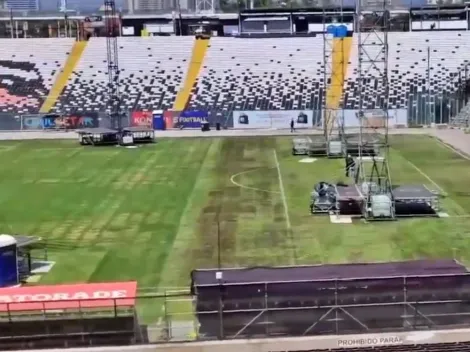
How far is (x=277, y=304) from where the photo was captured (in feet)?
53.1

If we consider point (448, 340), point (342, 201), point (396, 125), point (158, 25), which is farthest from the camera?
point (158, 25)

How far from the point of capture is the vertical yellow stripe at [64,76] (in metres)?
86.5

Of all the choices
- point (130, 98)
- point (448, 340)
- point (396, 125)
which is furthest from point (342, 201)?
point (130, 98)

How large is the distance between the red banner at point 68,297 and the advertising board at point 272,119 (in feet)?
207

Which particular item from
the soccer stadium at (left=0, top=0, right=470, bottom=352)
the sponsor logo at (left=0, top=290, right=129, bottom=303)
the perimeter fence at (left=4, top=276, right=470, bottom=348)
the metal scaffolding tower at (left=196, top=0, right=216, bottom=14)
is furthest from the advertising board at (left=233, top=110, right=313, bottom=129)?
the perimeter fence at (left=4, top=276, right=470, bottom=348)

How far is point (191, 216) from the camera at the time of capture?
Answer: 106ft

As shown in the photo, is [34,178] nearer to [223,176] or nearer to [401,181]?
[223,176]

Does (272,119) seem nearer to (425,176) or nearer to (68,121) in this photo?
(68,121)

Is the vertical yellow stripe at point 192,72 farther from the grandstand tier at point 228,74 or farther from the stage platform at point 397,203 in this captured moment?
the stage platform at point 397,203

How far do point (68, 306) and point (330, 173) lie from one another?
97.9 ft

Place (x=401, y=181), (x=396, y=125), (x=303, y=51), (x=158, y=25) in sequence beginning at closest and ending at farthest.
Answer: (x=401, y=181) → (x=396, y=125) → (x=303, y=51) → (x=158, y=25)

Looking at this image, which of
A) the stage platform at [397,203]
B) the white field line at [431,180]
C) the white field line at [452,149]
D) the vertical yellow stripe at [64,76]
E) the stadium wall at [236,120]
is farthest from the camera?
the vertical yellow stripe at [64,76]

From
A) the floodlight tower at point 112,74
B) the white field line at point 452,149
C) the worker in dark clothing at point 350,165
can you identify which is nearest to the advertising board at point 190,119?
the floodlight tower at point 112,74

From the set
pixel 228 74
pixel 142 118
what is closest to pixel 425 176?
pixel 142 118
